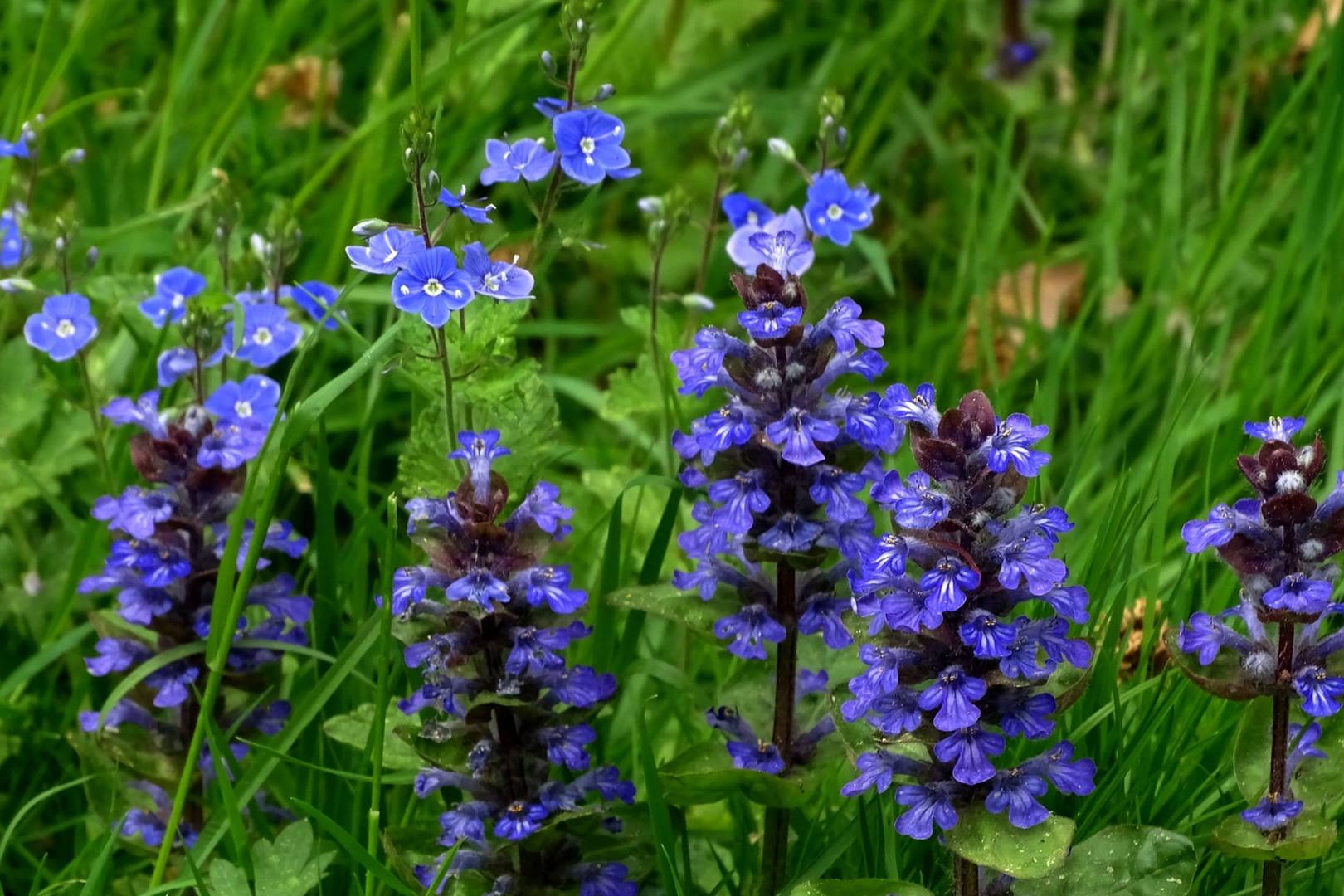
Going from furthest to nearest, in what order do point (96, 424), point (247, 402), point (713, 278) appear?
1. point (713, 278)
2. point (96, 424)
3. point (247, 402)

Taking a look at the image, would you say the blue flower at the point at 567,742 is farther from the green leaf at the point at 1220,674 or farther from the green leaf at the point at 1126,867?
the green leaf at the point at 1220,674

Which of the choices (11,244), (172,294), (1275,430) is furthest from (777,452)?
(11,244)

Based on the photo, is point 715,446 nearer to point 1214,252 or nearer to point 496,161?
point 496,161

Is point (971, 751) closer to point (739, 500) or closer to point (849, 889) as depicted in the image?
point (849, 889)

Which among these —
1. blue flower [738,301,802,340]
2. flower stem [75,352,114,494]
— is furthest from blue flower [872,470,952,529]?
flower stem [75,352,114,494]

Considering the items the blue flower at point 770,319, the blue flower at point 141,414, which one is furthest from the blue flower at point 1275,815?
the blue flower at point 141,414

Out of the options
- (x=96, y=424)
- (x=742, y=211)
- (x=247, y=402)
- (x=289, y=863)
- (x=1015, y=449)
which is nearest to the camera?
(x=1015, y=449)

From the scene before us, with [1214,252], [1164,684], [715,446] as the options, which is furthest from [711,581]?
[1214,252]
